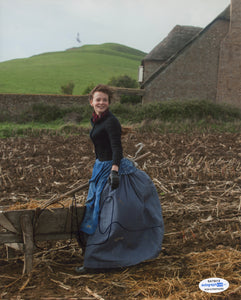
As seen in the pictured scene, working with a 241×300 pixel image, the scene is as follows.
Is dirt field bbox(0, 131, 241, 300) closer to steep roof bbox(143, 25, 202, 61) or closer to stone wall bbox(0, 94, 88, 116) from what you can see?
stone wall bbox(0, 94, 88, 116)

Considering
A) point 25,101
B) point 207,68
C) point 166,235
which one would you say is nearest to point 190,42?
point 207,68

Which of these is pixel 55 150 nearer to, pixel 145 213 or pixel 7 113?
pixel 145 213

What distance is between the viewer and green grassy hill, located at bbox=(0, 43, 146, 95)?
46.5m

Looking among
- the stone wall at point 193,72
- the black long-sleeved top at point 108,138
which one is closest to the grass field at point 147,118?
the stone wall at point 193,72

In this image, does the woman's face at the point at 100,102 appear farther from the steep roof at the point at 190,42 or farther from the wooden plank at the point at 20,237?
the steep roof at the point at 190,42

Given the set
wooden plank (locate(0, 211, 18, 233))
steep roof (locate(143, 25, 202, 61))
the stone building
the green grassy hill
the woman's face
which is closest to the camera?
wooden plank (locate(0, 211, 18, 233))

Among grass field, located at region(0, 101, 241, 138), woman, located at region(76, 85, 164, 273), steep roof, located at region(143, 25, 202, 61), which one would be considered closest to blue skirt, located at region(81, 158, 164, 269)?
woman, located at region(76, 85, 164, 273)

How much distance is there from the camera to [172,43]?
2792 centimetres

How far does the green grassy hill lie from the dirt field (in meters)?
35.0

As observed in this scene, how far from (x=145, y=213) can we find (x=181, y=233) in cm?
115

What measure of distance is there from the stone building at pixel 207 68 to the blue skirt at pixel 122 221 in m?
20.9

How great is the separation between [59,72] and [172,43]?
111ft

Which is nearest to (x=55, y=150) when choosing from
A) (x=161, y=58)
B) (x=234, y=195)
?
(x=234, y=195)

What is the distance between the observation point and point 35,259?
13.0 feet
